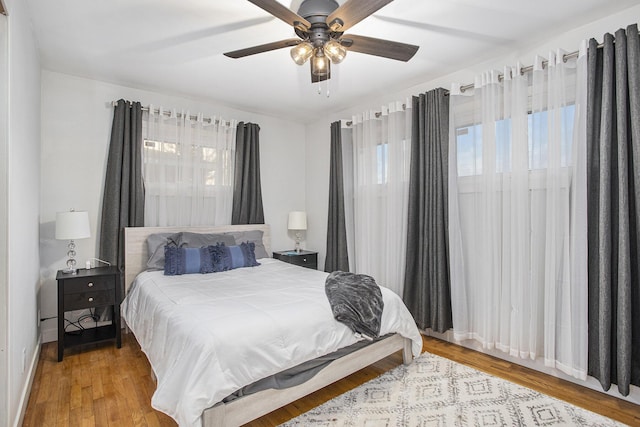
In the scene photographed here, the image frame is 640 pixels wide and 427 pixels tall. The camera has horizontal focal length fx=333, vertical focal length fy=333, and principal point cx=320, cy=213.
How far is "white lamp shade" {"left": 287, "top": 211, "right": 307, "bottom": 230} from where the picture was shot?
15.2 feet

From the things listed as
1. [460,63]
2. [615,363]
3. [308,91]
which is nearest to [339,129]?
[308,91]

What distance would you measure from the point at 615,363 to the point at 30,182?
4.28m

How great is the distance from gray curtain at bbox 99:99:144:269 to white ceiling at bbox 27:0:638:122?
39 cm

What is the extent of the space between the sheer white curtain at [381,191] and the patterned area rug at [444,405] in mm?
1268

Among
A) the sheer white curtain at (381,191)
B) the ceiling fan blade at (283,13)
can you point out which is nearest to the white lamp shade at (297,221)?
the sheer white curtain at (381,191)

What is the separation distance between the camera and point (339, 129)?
14.0 feet

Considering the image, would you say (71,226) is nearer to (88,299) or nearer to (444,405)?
(88,299)

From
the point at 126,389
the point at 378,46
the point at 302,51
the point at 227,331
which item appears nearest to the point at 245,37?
the point at 302,51

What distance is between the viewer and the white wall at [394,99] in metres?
2.30

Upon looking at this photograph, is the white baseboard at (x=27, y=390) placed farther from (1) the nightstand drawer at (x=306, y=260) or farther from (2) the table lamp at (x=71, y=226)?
(1) the nightstand drawer at (x=306, y=260)

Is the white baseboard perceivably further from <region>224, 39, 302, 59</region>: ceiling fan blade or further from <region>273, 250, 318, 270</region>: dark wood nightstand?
<region>273, 250, 318, 270</region>: dark wood nightstand

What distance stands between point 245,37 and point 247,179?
2013 mm

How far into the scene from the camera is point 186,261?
126 inches

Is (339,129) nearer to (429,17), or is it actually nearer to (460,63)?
(460,63)
